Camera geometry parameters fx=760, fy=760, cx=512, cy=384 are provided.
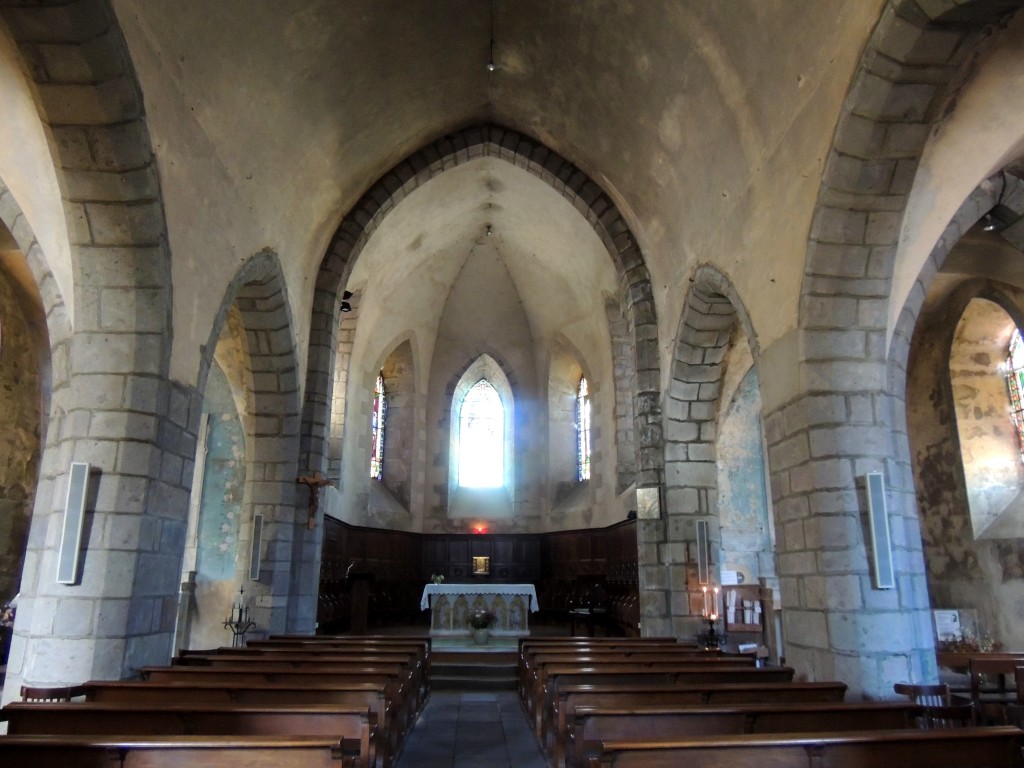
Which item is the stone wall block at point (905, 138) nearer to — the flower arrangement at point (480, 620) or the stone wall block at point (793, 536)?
the stone wall block at point (793, 536)

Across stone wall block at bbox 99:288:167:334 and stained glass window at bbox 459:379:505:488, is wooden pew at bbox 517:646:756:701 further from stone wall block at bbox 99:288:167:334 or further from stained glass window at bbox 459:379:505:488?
stained glass window at bbox 459:379:505:488

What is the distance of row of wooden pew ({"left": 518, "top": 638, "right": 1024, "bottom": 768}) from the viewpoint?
3.03m

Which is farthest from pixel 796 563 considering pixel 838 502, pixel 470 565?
pixel 470 565

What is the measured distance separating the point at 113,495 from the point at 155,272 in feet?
5.81

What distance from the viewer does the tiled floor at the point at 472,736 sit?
548 cm

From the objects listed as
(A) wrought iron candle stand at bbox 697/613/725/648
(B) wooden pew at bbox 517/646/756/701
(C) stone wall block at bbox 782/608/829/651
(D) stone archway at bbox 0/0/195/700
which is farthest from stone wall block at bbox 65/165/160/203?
(A) wrought iron candle stand at bbox 697/613/725/648

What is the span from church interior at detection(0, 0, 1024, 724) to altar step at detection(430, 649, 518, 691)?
1.93 m

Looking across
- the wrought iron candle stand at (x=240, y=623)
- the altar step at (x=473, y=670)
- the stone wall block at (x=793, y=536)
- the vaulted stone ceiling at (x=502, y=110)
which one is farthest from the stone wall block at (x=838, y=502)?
the wrought iron candle stand at (x=240, y=623)

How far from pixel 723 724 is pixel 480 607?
26.6 ft

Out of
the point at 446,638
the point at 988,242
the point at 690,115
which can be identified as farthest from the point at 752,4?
the point at 446,638

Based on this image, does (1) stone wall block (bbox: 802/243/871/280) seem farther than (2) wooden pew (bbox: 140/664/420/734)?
Yes

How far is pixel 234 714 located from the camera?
12.2ft

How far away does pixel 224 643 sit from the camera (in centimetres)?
1059

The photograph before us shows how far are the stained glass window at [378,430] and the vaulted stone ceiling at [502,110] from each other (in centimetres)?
657
